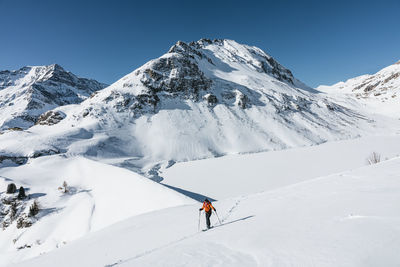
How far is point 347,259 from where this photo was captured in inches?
125

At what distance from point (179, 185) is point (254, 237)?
17802 millimetres

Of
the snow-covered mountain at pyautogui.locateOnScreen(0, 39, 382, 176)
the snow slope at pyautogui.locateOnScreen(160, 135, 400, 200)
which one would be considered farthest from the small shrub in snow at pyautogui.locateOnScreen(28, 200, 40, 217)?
the snow slope at pyautogui.locateOnScreen(160, 135, 400, 200)

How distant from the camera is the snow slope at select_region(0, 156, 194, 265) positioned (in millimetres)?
14008

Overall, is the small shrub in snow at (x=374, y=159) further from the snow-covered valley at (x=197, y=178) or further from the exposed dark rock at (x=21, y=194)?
the exposed dark rock at (x=21, y=194)

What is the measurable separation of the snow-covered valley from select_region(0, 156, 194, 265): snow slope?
13cm

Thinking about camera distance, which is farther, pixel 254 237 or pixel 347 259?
pixel 254 237

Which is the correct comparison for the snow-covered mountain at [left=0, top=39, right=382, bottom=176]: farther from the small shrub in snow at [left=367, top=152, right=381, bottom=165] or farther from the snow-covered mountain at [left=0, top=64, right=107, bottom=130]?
the snow-covered mountain at [left=0, top=64, right=107, bottom=130]

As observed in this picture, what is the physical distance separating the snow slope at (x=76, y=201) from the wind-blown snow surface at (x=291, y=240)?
6873 millimetres

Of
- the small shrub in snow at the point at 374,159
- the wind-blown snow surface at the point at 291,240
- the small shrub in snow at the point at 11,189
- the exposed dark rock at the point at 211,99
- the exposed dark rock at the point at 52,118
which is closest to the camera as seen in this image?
the wind-blown snow surface at the point at 291,240

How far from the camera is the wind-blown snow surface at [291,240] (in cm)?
349

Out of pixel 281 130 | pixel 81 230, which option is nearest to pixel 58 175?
pixel 81 230

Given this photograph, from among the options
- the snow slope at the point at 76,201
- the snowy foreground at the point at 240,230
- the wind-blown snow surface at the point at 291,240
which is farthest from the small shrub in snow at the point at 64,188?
the wind-blown snow surface at the point at 291,240

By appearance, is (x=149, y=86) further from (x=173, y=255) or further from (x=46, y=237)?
(x=173, y=255)

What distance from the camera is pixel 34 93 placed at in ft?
357
